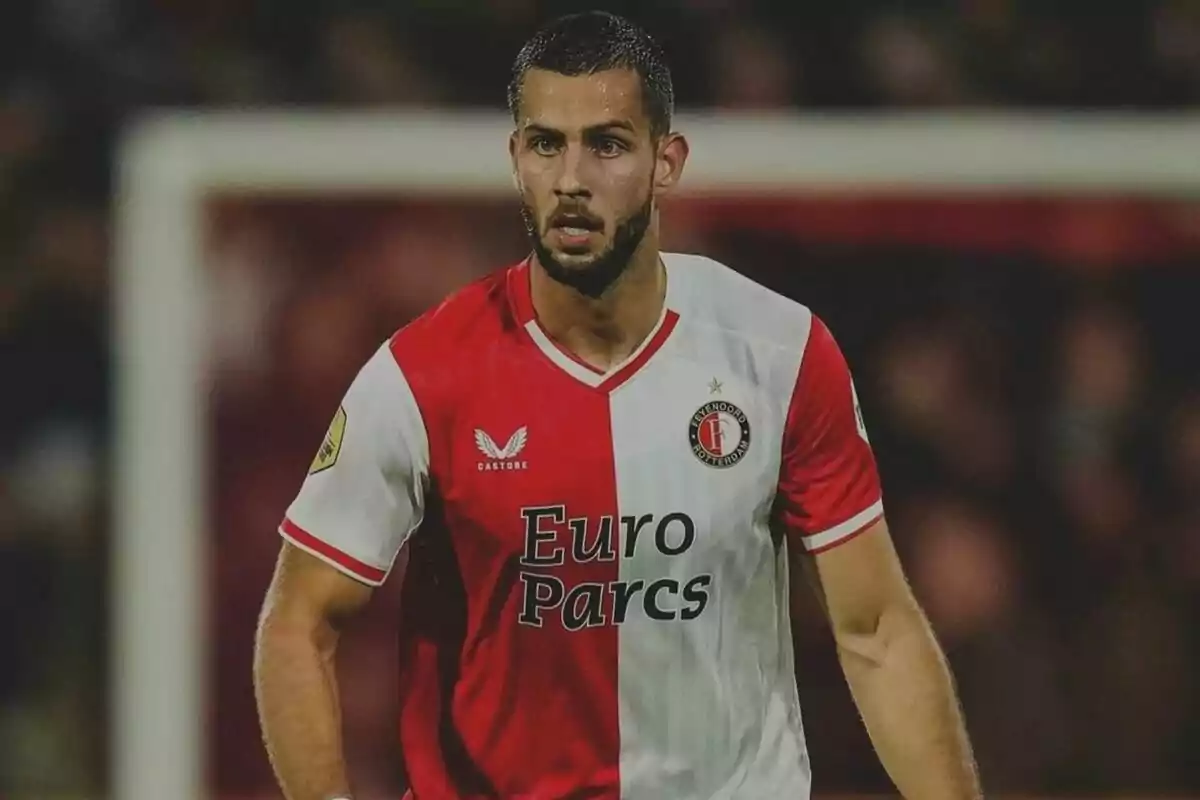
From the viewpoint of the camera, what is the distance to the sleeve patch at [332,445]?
5.10 feet

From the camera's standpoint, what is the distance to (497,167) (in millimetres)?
2469

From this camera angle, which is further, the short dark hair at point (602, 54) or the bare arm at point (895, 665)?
the bare arm at point (895, 665)

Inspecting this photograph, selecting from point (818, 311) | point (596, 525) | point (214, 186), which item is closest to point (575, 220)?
point (596, 525)

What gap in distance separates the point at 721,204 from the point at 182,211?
0.63m

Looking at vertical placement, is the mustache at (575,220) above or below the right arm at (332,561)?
above

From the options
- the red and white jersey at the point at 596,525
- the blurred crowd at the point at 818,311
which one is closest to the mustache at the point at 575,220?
the red and white jersey at the point at 596,525

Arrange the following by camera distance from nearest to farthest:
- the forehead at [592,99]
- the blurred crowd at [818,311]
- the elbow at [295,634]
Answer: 1. the forehead at [592,99]
2. the elbow at [295,634]
3. the blurred crowd at [818,311]

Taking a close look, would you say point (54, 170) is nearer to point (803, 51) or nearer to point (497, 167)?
point (497, 167)

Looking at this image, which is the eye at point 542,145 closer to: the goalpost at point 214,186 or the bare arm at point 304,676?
the bare arm at point 304,676

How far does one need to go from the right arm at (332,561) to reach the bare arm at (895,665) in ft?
1.04

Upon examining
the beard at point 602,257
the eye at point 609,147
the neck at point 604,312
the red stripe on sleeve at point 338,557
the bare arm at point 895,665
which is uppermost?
the eye at point 609,147

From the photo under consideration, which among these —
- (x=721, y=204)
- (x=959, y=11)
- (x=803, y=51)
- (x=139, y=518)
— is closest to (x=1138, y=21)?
(x=959, y=11)

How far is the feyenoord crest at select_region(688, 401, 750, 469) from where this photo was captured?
5.09ft

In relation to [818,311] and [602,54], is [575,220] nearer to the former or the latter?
[602,54]
